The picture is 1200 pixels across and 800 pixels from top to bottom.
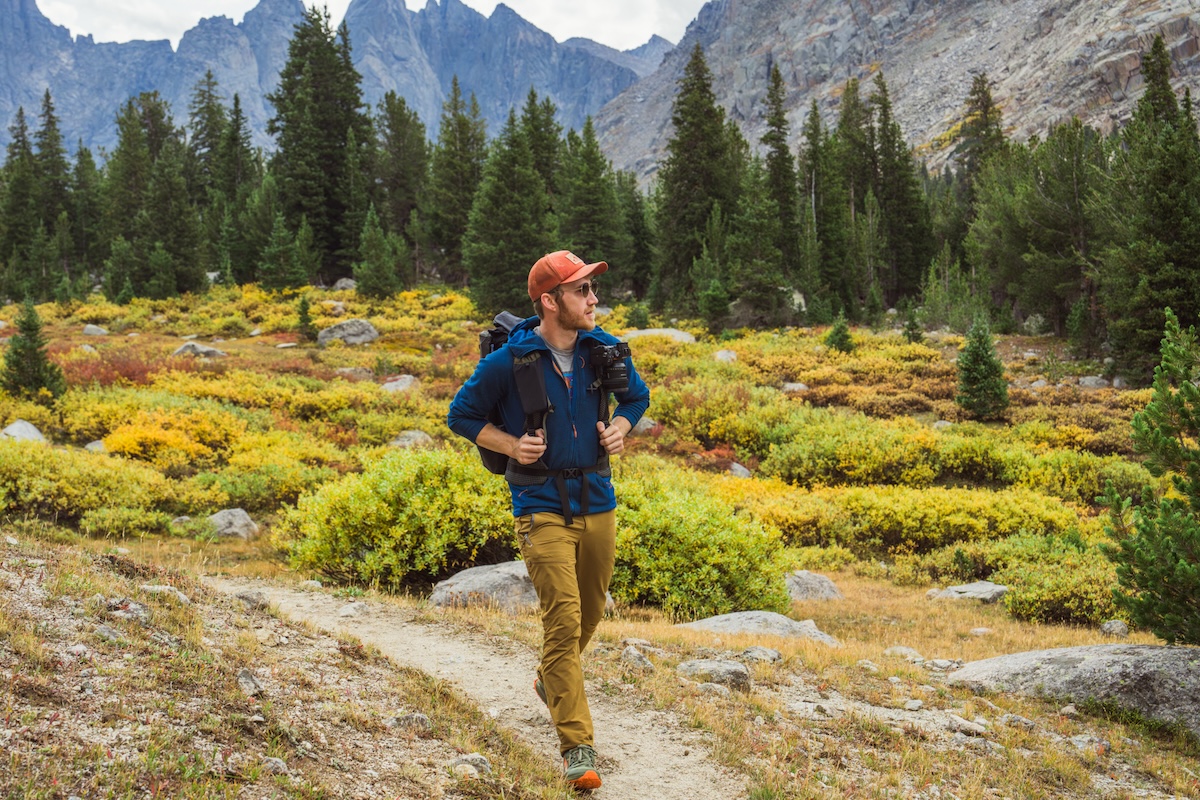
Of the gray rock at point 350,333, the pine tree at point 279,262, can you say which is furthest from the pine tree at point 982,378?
the pine tree at point 279,262

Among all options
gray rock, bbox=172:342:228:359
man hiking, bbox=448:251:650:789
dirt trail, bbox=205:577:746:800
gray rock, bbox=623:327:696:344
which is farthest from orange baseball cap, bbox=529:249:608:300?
gray rock, bbox=623:327:696:344

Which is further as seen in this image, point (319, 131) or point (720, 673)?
point (319, 131)

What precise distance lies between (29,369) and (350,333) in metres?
15.6

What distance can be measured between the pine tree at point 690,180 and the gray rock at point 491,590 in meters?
34.7

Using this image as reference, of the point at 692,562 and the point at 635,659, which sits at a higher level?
the point at 635,659

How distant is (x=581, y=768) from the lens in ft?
11.9

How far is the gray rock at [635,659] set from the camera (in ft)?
18.9

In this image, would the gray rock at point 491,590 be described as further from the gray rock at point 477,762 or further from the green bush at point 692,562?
the gray rock at point 477,762

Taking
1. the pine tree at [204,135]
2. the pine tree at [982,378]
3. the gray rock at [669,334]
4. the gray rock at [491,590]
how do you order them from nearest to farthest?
the gray rock at [491,590], the pine tree at [982,378], the gray rock at [669,334], the pine tree at [204,135]

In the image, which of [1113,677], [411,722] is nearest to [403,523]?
[411,722]

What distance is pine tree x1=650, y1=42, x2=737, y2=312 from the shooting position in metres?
42.2

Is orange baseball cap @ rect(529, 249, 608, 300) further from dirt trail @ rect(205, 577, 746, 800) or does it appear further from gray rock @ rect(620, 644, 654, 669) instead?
gray rock @ rect(620, 644, 654, 669)

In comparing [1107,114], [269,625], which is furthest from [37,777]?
[1107,114]

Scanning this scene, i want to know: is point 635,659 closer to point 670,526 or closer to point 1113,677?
point 670,526
